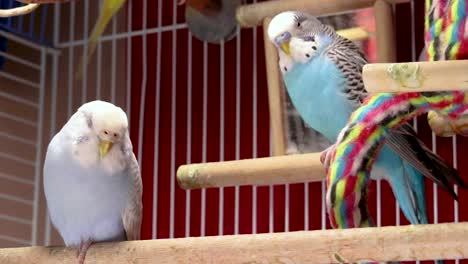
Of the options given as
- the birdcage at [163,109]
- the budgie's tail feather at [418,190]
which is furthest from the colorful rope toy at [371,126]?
the birdcage at [163,109]

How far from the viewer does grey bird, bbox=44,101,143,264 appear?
3.78 ft

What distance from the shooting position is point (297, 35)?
1395 mm

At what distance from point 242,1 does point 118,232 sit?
63 centimetres

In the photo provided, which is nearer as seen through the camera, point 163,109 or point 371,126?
point 371,126

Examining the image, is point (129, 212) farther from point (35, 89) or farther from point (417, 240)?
point (35, 89)

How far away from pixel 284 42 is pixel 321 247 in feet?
1.93

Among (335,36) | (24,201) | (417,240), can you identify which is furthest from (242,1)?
(417,240)

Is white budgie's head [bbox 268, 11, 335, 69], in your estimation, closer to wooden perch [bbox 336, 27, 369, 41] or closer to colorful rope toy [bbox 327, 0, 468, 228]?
wooden perch [bbox 336, 27, 369, 41]

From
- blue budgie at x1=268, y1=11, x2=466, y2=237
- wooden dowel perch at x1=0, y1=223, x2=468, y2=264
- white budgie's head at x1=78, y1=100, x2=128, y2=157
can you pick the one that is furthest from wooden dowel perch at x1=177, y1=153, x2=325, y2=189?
wooden dowel perch at x1=0, y1=223, x2=468, y2=264

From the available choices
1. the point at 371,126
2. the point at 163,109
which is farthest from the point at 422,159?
the point at 163,109

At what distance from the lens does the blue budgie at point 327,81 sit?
129 cm

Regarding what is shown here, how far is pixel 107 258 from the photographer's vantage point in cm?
105

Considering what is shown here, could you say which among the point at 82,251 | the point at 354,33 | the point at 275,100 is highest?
the point at 354,33

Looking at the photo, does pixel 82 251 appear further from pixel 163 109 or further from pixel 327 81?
pixel 163 109
